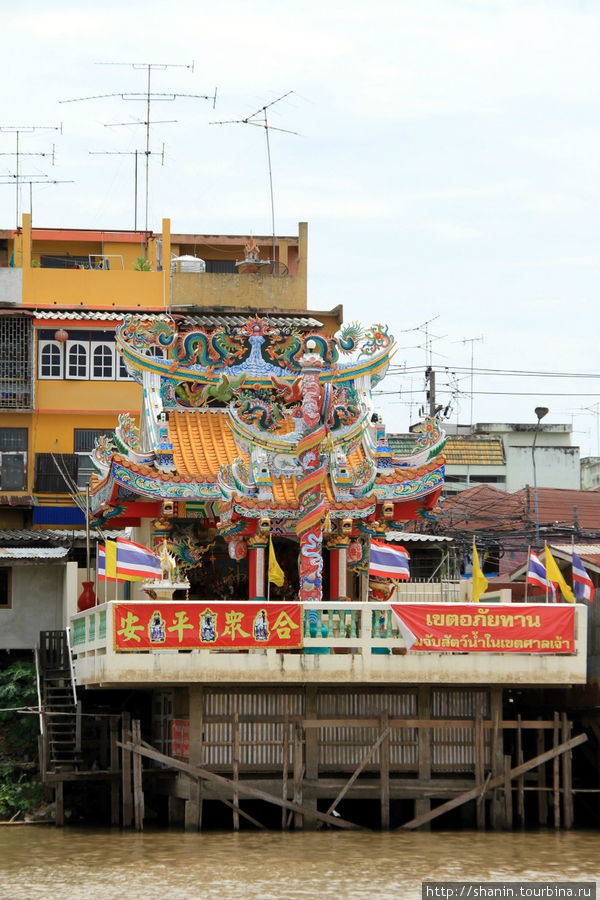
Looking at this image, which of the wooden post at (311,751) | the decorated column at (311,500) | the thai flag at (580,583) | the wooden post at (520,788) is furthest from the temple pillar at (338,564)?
the wooden post at (520,788)

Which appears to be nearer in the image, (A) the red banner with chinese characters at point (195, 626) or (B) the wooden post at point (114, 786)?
(A) the red banner with chinese characters at point (195, 626)

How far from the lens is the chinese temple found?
3272 centimetres

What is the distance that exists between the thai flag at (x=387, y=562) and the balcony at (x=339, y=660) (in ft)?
8.52

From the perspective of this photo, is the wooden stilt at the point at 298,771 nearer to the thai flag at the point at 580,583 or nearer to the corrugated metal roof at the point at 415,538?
the thai flag at the point at 580,583

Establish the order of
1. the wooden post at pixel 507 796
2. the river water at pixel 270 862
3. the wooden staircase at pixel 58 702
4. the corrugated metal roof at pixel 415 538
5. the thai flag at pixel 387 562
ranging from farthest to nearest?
1. the corrugated metal roof at pixel 415 538
2. the thai flag at pixel 387 562
3. the wooden staircase at pixel 58 702
4. the wooden post at pixel 507 796
5. the river water at pixel 270 862

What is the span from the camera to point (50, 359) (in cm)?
4894

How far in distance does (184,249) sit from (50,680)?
3051cm

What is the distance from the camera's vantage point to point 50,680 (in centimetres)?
3472

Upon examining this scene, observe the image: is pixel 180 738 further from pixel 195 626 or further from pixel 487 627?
pixel 487 627

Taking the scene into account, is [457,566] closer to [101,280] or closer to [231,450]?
[231,450]

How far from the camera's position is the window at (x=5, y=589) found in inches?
1475

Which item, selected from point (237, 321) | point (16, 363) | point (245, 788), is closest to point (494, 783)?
point (245, 788)

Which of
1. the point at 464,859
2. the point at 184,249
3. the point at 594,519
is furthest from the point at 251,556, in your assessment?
the point at 184,249

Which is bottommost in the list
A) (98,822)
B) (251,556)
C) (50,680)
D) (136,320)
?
(98,822)
